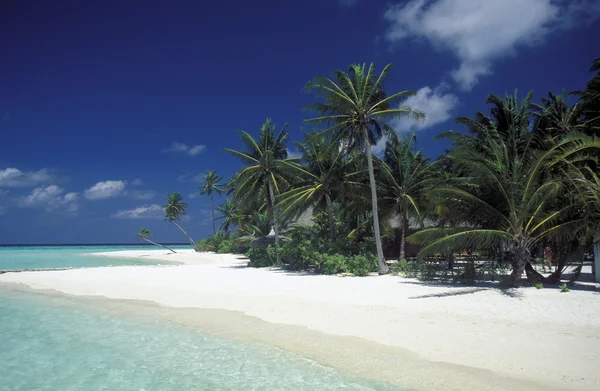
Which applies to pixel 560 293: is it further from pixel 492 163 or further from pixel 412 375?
pixel 412 375

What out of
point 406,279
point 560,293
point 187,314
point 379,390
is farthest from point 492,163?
point 187,314

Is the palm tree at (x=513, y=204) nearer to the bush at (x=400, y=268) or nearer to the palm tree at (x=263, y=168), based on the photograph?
the bush at (x=400, y=268)

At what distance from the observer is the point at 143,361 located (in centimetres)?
637

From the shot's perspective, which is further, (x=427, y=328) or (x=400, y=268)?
(x=400, y=268)

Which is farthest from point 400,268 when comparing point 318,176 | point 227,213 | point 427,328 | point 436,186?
point 227,213

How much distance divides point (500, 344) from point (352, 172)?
548 inches

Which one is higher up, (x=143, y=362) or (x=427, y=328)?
(x=427, y=328)

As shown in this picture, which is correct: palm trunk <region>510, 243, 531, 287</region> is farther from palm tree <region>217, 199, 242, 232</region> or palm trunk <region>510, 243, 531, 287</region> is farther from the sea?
palm tree <region>217, 199, 242, 232</region>

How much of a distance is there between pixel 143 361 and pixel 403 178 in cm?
1553

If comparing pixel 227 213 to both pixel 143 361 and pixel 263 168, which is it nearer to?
pixel 263 168

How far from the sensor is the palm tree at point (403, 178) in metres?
18.9

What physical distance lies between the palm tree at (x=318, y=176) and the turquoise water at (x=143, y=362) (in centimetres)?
1123

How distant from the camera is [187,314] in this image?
378 inches

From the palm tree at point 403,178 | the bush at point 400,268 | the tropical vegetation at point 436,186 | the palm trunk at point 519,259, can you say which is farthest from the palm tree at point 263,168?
the palm trunk at point 519,259
